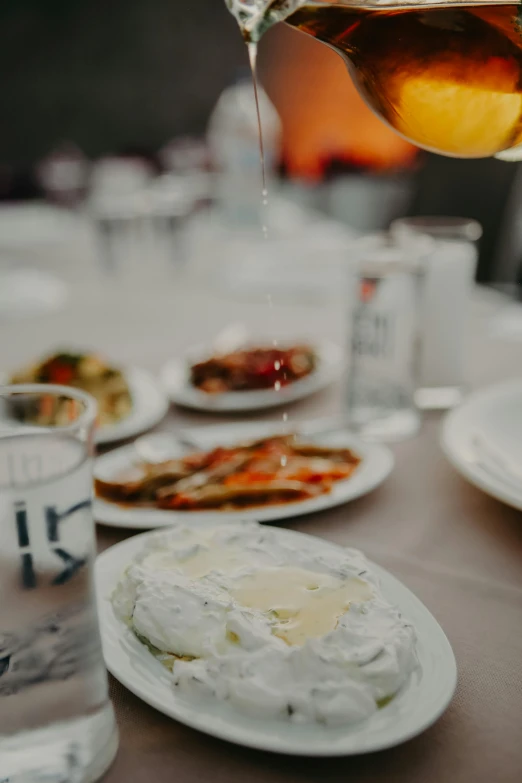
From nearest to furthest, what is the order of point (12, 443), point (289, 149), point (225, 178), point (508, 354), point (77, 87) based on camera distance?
point (12, 443)
point (508, 354)
point (225, 178)
point (77, 87)
point (289, 149)

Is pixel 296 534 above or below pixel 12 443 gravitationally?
below

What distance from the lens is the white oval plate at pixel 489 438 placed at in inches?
28.5

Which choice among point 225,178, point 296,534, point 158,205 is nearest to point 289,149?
point 225,178

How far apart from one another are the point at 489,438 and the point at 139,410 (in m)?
0.45

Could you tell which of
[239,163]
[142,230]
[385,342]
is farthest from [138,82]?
[385,342]

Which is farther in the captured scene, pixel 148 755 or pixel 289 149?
pixel 289 149

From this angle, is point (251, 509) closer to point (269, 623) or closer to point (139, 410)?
point (269, 623)

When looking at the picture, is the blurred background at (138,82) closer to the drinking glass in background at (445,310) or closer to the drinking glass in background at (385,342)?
the drinking glass in background at (445,310)

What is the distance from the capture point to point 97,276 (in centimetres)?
201

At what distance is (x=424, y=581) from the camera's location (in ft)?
2.15

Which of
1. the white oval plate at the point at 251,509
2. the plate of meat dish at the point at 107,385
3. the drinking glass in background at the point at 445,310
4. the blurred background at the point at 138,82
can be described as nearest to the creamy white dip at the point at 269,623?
the white oval plate at the point at 251,509

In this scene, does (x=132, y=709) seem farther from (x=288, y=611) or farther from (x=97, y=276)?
(x=97, y=276)

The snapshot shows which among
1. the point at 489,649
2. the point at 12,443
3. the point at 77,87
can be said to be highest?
the point at 77,87

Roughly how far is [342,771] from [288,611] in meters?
0.10
